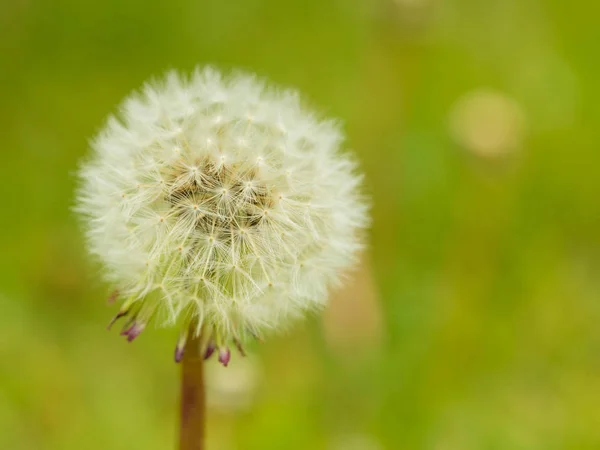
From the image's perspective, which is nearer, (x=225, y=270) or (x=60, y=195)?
(x=225, y=270)

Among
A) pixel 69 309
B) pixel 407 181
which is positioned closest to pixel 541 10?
pixel 407 181

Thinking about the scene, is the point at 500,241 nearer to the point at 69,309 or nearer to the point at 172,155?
the point at 69,309

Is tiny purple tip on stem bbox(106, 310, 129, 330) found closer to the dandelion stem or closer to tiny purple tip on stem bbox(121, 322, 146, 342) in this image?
tiny purple tip on stem bbox(121, 322, 146, 342)

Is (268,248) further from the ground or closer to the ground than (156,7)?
closer to the ground

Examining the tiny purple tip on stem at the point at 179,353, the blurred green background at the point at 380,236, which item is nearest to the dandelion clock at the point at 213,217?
the tiny purple tip on stem at the point at 179,353

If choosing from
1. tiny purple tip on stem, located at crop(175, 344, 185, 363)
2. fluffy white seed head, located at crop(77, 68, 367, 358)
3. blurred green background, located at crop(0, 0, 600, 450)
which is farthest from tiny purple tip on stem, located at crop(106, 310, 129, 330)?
blurred green background, located at crop(0, 0, 600, 450)
